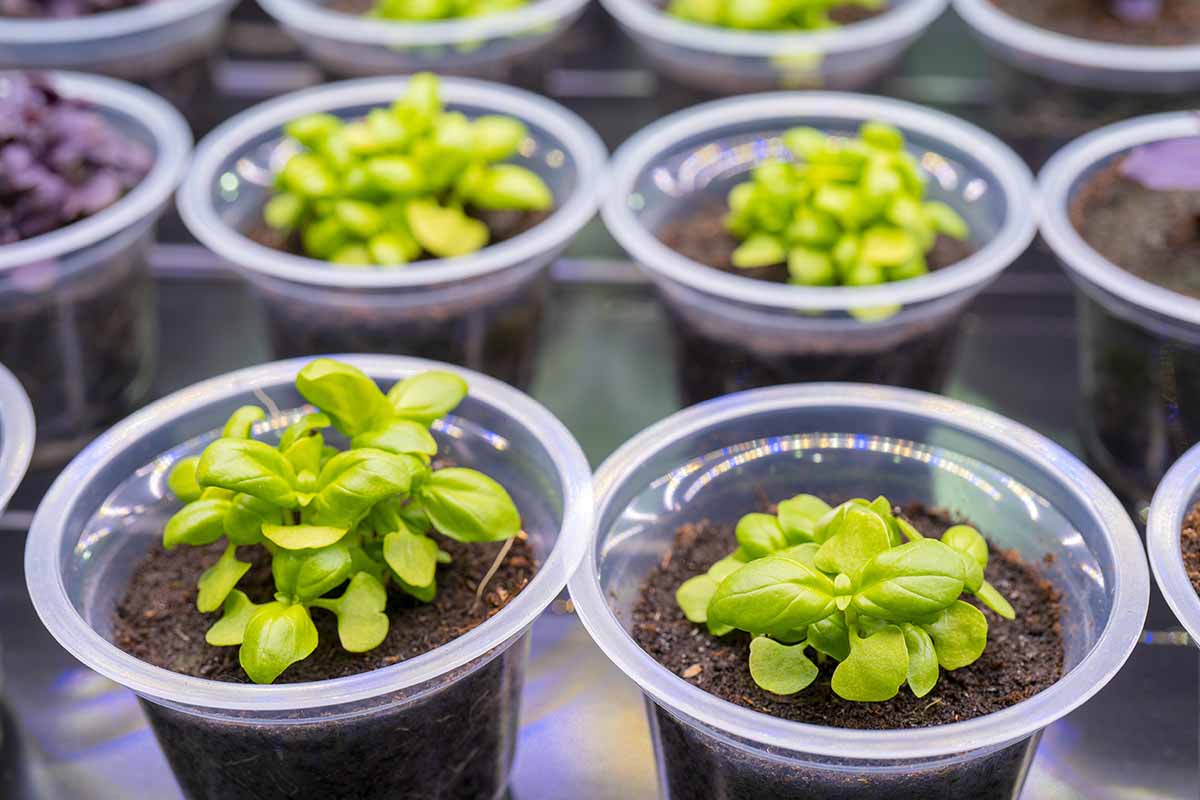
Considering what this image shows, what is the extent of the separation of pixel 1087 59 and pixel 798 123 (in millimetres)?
385

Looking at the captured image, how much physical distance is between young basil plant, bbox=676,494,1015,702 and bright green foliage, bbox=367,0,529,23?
1115mm

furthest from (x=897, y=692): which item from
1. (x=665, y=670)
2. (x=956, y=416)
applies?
(x=956, y=416)

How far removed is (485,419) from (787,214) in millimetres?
464

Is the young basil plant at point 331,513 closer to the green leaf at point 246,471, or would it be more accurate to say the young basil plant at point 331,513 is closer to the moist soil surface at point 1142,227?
the green leaf at point 246,471

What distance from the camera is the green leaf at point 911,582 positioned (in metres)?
0.90

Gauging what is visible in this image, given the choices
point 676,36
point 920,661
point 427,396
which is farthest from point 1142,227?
point 427,396

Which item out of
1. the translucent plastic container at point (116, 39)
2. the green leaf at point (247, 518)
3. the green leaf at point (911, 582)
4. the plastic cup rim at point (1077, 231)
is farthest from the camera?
the translucent plastic container at point (116, 39)

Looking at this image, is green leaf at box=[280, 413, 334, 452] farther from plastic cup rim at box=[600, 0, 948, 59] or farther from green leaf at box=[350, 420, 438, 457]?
plastic cup rim at box=[600, 0, 948, 59]

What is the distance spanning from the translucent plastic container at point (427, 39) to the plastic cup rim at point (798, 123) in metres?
0.27

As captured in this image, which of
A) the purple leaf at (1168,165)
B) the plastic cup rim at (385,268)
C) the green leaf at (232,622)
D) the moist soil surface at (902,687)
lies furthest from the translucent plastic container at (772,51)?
the green leaf at (232,622)

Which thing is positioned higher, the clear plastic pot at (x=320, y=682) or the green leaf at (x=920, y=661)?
the green leaf at (x=920, y=661)

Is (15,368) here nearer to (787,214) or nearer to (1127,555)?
(787,214)

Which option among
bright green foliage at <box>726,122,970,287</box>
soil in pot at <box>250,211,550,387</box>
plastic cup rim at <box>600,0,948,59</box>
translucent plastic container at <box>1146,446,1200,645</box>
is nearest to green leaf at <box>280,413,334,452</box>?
soil in pot at <box>250,211,550,387</box>

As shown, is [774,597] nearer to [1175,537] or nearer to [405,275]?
[1175,537]
